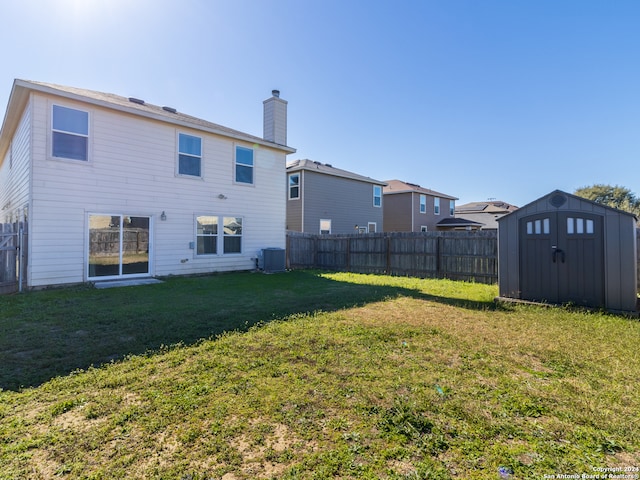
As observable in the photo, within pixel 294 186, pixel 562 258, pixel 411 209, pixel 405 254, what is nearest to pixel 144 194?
pixel 405 254

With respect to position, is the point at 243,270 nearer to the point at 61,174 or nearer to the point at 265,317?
the point at 61,174

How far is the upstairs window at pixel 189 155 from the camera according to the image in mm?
10734

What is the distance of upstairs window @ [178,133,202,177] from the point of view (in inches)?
423

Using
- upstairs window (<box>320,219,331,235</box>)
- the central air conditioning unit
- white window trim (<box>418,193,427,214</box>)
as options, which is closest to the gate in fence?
the central air conditioning unit

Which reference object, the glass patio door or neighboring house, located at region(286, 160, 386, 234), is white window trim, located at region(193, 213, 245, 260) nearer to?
the glass patio door

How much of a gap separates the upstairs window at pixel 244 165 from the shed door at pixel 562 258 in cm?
922

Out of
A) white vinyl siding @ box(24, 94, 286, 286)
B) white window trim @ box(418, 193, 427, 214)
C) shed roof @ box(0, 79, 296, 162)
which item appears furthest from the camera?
white window trim @ box(418, 193, 427, 214)

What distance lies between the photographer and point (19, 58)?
927 cm

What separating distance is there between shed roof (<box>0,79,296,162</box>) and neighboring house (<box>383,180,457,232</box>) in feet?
50.5

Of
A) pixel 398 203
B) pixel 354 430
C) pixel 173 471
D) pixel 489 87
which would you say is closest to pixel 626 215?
pixel 354 430

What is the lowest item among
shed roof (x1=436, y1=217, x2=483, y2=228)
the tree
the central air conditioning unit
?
the central air conditioning unit

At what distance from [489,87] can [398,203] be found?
13293mm

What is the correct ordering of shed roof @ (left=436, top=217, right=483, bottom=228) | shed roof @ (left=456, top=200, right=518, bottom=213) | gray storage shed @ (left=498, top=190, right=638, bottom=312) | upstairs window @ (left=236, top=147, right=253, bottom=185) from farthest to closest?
shed roof @ (left=456, top=200, right=518, bottom=213), shed roof @ (left=436, top=217, right=483, bottom=228), upstairs window @ (left=236, top=147, right=253, bottom=185), gray storage shed @ (left=498, top=190, right=638, bottom=312)

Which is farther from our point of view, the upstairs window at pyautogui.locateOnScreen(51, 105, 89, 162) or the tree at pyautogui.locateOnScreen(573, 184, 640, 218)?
the tree at pyautogui.locateOnScreen(573, 184, 640, 218)
